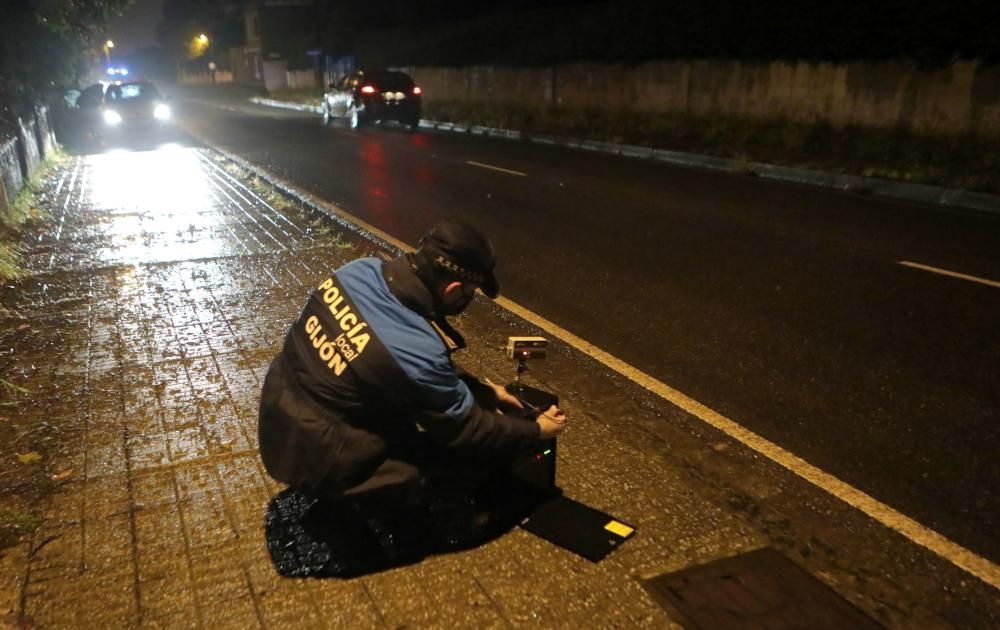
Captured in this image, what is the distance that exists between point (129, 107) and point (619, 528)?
23326 mm

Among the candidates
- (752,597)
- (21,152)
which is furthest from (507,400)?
(21,152)

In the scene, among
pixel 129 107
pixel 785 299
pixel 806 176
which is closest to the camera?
pixel 785 299

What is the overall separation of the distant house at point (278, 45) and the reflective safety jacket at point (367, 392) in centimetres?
5180

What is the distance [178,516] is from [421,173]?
11.5m

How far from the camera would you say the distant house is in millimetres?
55312

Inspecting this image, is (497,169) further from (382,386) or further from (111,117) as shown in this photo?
(111,117)

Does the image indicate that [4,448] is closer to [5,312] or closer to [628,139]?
[5,312]

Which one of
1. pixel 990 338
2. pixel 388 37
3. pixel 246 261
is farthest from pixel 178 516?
pixel 388 37

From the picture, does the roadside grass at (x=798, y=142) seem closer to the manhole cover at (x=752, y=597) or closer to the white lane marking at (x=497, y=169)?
the white lane marking at (x=497, y=169)

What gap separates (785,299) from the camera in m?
6.36

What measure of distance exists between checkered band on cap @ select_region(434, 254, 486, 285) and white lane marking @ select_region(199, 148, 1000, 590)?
1.92 m

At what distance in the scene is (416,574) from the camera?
2.83m

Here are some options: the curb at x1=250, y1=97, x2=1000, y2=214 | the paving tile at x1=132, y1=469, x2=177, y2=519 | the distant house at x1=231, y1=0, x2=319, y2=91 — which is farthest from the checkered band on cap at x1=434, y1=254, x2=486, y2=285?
the distant house at x1=231, y1=0, x2=319, y2=91

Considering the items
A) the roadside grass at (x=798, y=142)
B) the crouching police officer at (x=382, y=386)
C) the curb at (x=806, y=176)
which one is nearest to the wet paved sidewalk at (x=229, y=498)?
the crouching police officer at (x=382, y=386)
